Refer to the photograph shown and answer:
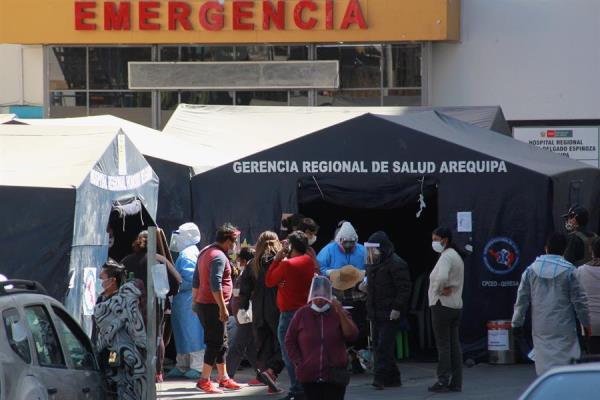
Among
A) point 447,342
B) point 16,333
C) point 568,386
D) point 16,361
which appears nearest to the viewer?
point 568,386

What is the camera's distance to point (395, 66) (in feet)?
85.6

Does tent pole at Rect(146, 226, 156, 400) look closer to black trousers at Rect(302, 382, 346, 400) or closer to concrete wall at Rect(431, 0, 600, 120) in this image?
black trousers at Rect(302, 382, 346, 400)

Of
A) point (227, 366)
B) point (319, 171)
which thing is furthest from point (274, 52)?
point (227, 366)

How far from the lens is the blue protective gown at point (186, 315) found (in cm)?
1458

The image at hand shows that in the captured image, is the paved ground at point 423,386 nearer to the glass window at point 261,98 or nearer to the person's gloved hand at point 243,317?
the person's gloved hand at point 243,317

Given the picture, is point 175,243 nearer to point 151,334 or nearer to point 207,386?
point 207,386

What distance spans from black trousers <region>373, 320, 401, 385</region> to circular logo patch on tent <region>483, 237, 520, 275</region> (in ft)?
9.15

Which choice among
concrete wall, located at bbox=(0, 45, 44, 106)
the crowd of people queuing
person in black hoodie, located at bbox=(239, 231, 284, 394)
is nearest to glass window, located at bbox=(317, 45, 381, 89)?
concrete wall, located at bbox=(0, 45, 44, 106)

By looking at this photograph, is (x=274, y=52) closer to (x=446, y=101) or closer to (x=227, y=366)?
(x=446, y=101)

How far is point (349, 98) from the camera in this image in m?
26.2

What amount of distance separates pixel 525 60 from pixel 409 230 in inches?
372

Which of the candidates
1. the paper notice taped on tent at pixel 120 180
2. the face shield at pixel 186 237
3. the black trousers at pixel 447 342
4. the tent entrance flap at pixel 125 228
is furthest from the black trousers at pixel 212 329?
the black trousers at pixel 447 342

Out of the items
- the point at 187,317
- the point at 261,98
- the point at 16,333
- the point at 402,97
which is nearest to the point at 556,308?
the point at 187,317

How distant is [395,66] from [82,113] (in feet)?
22.3
